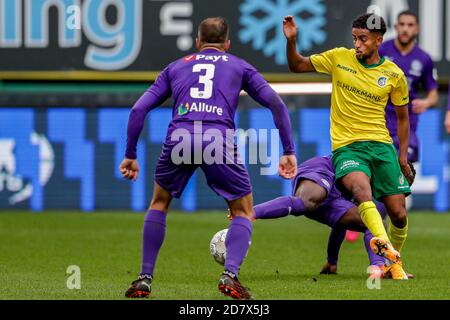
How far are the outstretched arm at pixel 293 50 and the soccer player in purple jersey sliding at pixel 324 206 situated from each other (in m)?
0.94

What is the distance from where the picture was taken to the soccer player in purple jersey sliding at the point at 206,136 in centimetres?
823

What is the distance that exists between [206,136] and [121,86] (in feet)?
35.1

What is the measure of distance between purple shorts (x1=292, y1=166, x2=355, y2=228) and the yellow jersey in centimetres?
45

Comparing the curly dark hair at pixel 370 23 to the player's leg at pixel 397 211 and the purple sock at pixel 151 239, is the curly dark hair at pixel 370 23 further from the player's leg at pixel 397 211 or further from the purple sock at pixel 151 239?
the purple sock at pixel 151 239

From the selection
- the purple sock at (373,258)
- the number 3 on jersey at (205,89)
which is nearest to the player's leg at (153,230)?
the number 3 on jersey at (205,89)

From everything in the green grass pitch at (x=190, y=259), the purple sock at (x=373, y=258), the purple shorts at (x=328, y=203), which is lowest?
the green grass pitch at (x=190, y=259)

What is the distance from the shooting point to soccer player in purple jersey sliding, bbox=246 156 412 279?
10102 millimetres

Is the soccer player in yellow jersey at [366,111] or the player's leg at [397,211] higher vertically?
the soccer player in yellow jersey at [366,111]

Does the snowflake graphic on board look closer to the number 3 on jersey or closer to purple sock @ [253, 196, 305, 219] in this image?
purple sock @ [253, 196, 305, 219]

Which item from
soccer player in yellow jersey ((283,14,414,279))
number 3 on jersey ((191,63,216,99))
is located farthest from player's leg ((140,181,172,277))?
soccer player in yellow jersey ((283,14,414,279))

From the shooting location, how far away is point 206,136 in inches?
323
